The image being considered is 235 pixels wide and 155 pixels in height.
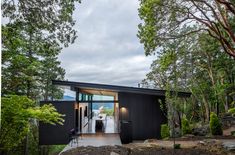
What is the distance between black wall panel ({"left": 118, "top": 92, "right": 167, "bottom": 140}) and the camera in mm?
14188

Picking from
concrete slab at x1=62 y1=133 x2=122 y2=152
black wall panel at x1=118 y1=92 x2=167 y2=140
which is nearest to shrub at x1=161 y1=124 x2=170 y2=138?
black wall panel at x1=118 y1=92 x2=167 y2=140

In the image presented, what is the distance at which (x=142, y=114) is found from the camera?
14430 millimetres

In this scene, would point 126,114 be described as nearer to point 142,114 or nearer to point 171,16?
point 142,114

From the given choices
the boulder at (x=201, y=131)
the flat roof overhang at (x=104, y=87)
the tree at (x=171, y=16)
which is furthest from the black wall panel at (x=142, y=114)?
the tree at (x=171, y=16)

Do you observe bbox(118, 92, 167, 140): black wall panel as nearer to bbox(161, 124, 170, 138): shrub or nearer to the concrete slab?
bbox(161, 124, 170, 138): shrub

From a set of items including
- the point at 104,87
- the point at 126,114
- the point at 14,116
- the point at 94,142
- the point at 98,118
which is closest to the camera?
the point at 14,116

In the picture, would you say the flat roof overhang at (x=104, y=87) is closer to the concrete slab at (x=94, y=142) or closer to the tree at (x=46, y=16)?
the concrete slab at (x=94, y=142)

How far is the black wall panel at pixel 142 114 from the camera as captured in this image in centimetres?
1419

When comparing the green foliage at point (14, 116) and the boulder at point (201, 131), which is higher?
the green foliage at point (14, 116)

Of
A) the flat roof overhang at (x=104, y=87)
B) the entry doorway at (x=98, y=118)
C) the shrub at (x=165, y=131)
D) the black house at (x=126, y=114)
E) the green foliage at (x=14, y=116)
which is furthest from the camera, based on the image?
the entry doorway at (x=98, y=118)

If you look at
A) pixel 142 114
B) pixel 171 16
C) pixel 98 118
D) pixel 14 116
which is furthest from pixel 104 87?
pixel 98 118

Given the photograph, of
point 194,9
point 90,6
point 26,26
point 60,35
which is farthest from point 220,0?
point 26,26

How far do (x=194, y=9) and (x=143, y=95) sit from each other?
6.78 meters

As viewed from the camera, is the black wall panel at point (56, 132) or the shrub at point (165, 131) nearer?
the shrub at point (165, 131)
